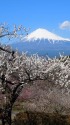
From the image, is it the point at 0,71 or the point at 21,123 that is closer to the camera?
the point at 0,71

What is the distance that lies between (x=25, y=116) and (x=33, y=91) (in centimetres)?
1391

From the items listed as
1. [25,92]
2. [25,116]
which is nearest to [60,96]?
[25,116]

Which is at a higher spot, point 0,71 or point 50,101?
point 0,71

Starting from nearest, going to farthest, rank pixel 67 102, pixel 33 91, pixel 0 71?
1. pixel 0 71
2. pixel 67 102
3. pixel 33 91

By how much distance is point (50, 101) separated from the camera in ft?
106

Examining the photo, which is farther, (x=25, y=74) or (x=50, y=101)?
(x=50, y=101)

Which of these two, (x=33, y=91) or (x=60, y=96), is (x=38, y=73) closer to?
(x=60, y=96)

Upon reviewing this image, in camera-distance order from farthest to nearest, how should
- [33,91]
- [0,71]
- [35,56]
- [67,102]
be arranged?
[33,91], [67,102], [35,56], [0,71]

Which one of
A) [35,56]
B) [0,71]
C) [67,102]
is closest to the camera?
[0,71]

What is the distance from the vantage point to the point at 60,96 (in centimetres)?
3312

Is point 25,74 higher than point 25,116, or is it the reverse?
point 25,74

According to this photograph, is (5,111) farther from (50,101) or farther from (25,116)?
(50,101)

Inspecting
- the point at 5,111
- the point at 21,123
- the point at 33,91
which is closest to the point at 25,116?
the point at 21,123

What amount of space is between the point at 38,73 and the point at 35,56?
3.41 meters
